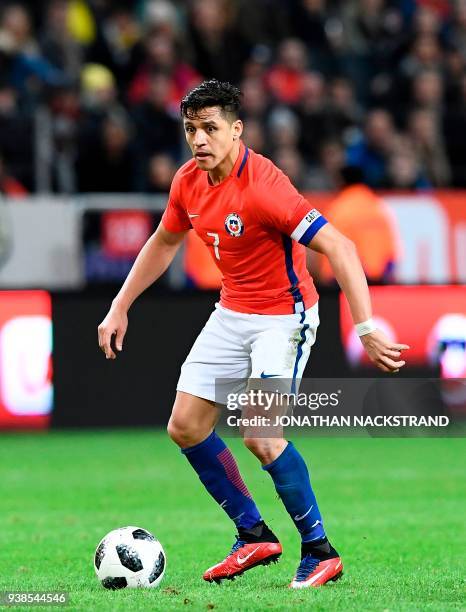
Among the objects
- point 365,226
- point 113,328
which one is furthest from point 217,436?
point 365,226

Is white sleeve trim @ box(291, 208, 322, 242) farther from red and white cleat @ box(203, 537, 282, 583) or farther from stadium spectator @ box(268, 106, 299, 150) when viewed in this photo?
stadium spectator @ box(268, 106, 299, 150)

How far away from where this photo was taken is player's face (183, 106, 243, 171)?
584cm

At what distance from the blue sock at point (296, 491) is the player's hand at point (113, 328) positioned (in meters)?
0.89

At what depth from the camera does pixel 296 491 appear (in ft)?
19.5

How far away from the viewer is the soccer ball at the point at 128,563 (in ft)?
19.6

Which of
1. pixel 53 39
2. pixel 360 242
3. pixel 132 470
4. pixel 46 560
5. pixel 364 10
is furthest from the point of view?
pixel 364 10

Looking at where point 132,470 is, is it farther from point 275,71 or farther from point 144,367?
point 275,71

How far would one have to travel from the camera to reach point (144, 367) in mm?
11914

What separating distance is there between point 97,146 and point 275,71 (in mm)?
2759

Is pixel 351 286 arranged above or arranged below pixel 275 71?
below

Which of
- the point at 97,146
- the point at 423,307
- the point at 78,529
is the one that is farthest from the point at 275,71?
the point at 78,529

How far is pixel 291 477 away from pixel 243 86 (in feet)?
29.4

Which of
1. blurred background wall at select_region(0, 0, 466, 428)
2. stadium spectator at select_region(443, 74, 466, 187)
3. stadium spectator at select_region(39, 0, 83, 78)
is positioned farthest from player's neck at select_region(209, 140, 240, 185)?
stadium spectator at select_region(443, 74, 466, 187)

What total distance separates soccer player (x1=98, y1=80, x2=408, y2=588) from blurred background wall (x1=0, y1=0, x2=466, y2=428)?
5.53 metres
